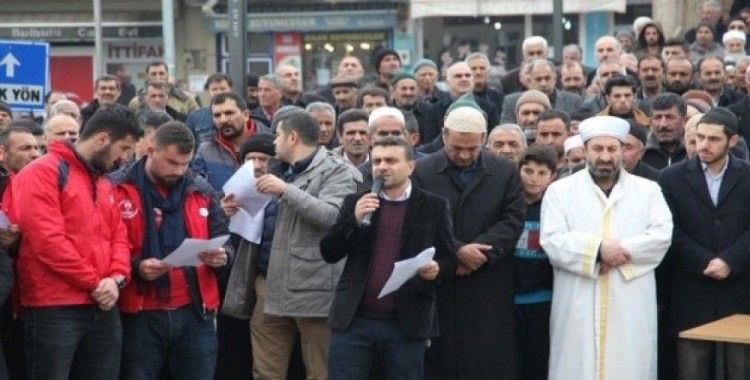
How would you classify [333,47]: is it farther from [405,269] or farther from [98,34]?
[405,269]

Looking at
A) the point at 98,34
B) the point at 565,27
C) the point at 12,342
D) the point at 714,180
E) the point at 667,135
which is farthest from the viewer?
the point at 565,27

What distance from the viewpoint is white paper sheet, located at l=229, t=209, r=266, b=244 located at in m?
10.6

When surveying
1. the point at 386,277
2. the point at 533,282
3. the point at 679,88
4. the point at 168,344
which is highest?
the point at 679,88

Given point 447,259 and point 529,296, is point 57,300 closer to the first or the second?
point 447,259

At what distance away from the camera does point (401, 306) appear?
970 cm

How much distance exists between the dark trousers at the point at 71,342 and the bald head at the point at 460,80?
6593mm

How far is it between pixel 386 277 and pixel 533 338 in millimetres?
1451

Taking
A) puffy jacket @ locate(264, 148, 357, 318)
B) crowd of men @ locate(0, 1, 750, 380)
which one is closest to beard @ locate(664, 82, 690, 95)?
crowd of men @ locate(0, 1, 750, 380)

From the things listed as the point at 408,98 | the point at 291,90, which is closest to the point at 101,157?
the point at 408,98

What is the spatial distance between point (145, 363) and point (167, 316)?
11.8 inches

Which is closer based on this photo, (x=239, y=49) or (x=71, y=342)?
(x=71, y=342)

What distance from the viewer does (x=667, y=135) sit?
12.4 metres

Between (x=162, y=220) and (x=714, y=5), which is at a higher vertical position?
(x=714, y=5)

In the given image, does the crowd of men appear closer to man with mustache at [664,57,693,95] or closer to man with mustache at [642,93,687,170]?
man with mustache at [642,93,687,170]
